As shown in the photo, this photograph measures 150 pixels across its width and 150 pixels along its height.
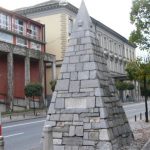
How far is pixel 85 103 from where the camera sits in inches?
361

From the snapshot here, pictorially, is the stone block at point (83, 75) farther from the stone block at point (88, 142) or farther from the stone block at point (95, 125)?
the stone block at point (88, 142)

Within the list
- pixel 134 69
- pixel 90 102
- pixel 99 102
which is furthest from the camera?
pixel 134 69

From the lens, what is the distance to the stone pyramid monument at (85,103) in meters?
8.91

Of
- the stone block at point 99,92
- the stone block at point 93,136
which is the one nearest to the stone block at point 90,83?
the stone block at point 99,92

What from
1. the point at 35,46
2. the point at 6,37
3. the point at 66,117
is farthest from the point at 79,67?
the point at 35,46

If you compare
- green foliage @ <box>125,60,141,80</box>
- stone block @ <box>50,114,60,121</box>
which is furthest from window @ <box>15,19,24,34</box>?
stone block @ <box>50,114,60,121</box>

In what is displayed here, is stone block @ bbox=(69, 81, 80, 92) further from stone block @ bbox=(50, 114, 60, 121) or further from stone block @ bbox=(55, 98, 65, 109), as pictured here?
stone block @ bbox=(50, 114, 60, 121)

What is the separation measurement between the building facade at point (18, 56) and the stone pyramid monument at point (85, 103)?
28.2 metres

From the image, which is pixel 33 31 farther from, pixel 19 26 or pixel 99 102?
pixel 99 102

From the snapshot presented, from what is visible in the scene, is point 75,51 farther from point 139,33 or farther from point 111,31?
point 111,31

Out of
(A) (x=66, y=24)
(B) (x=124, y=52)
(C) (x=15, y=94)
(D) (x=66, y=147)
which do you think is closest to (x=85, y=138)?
(D) (x=66, y=147)

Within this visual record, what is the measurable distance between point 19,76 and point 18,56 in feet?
9.54

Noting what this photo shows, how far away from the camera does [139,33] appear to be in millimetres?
18016

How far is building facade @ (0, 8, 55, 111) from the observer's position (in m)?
38.7
